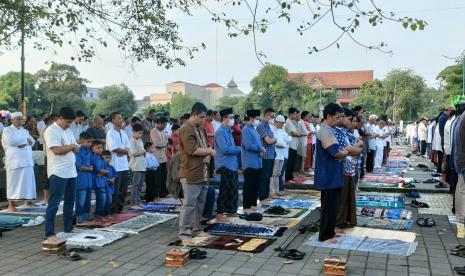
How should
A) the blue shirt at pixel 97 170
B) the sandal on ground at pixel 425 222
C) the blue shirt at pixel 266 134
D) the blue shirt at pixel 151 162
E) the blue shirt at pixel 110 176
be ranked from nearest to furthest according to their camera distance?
the sandal on ground at pixel 425 222
the blue shirt at pixel 97 170
the blue shirt at pixel 110 176
the blue shirt at pixel 266 134
the blue shirt at pixel 151 162

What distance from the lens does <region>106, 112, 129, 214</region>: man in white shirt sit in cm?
862

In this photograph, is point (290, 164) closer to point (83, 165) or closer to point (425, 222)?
point (425, 222)

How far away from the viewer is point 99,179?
→ 8.10m

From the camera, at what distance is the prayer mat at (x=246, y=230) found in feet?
23.7

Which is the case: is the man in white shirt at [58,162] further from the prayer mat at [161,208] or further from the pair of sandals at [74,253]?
the prayer mat at [161,208]

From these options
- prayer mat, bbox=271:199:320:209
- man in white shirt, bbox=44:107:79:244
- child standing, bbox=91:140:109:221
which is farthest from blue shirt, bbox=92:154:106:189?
prayer mat, bbox=271:199:320:209

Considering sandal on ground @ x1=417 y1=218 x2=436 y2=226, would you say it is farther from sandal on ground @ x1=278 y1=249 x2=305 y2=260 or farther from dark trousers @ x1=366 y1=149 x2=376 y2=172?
dark trousers @ x1=366 y1=149 x2=376 y2=172

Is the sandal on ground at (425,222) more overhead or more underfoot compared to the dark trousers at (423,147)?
more underfoot

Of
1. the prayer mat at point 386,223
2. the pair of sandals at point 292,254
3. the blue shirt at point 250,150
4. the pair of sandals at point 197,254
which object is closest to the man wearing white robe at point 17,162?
the blue shirt at point 250,150

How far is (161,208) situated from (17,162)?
276cm

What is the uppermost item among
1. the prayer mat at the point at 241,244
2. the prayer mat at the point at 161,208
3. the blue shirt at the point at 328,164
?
the blue shirt at the point at 328,164

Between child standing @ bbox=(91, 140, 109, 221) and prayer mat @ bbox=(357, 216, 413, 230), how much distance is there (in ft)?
13.8

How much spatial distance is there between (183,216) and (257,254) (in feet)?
4.18

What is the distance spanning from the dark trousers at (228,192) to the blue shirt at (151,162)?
252cm
